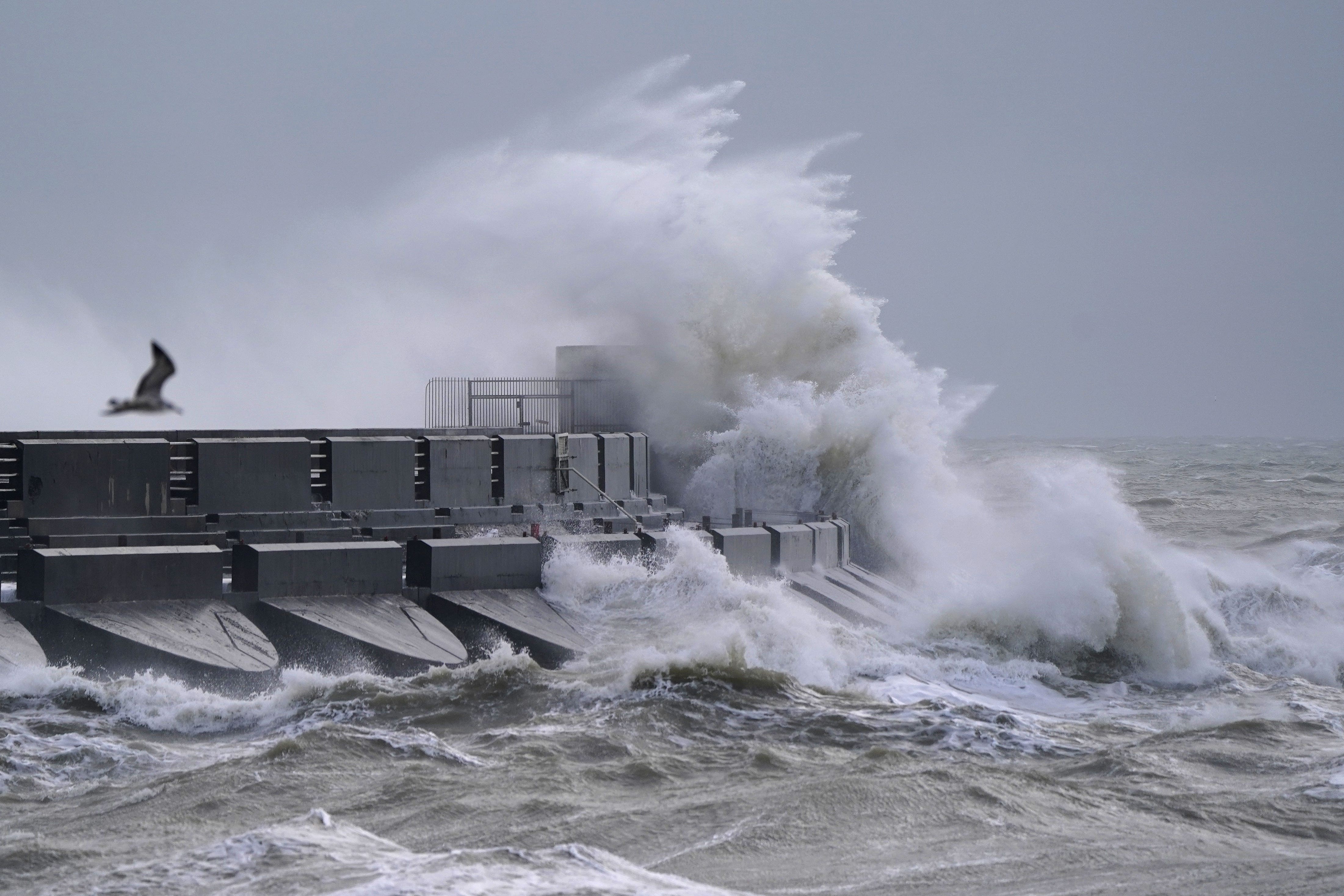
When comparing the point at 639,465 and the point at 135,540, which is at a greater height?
the point at 639,465

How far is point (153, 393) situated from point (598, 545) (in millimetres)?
8832

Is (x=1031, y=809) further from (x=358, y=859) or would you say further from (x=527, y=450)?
(x=527, y=450)

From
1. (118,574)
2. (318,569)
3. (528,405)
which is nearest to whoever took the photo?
(118,574)

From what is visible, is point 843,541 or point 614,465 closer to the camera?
point 614,465

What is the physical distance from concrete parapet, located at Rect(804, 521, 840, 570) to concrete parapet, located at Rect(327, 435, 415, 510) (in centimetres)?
497

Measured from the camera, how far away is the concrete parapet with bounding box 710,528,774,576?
14070mm

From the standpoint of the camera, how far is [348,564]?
12.1m

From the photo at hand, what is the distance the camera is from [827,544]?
1670cm

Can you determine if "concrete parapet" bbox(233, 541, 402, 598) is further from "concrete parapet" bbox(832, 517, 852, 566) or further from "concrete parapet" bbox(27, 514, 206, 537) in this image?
"concrete parapet" bbox(832, 517, 852, 566)

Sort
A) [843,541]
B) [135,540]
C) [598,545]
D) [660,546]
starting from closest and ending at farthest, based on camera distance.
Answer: [135,540]
[598,545]
[660,546]
[843,541]

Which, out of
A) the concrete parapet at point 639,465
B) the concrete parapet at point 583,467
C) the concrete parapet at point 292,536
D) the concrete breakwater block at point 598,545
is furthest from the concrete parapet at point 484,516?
the concrete parapet at point 639,465

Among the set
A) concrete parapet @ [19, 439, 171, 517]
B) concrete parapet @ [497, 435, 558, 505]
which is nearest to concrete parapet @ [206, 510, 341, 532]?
concrete parapet @ [19, 439, 171, 517]

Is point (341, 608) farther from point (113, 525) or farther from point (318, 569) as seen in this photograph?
point (113, 525)

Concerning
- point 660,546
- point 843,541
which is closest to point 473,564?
point 660,546
